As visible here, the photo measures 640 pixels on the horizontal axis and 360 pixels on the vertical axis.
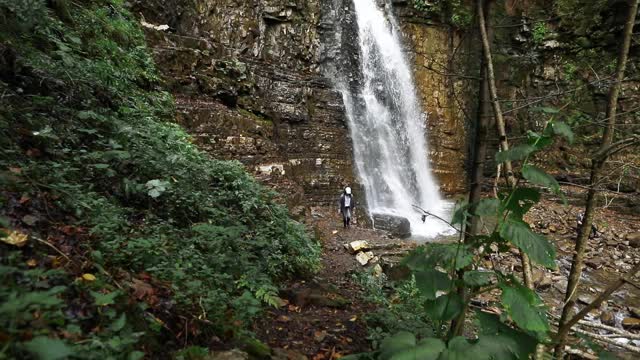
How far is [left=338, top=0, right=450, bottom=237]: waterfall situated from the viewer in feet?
49.0

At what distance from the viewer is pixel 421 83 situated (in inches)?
723

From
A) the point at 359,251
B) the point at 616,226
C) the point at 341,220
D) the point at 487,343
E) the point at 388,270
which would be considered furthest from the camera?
the point at 616,226

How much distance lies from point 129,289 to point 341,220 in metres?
10.4

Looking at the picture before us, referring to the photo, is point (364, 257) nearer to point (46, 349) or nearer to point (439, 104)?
point (46, 349)

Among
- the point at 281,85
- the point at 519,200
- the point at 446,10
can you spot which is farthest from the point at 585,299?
the point at 446,10

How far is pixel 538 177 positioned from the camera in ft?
5.54

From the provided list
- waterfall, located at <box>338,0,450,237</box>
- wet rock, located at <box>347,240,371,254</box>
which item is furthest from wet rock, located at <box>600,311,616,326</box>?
waterfall, located at <box>338,0,450,237</box>

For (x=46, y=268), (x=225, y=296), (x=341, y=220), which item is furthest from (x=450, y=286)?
(x=341, y=220)

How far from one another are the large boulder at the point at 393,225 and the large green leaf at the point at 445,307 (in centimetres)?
1072

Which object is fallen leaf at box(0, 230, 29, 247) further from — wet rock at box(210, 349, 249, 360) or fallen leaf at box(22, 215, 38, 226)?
wet rock at box(210, 349, 249, 360)

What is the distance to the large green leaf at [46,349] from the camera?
1329mm


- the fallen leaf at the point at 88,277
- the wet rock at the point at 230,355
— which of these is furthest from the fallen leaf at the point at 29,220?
the wet rock at the point at 230,355

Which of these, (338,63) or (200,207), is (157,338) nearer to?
(200,207)

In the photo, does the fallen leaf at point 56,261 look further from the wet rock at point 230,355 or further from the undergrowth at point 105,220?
the wet rock at point 230,355
